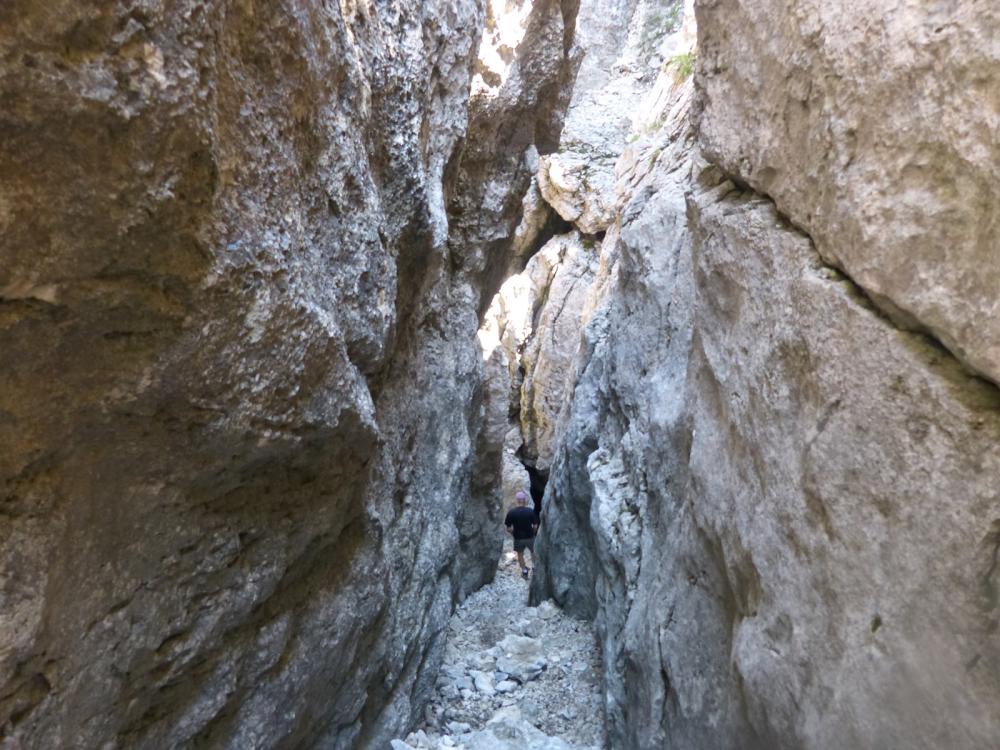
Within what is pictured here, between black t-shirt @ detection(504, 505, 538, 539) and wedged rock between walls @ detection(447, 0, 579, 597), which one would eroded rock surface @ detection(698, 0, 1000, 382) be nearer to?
wedged rock between walls @ detection(447, 0, 579, 597)

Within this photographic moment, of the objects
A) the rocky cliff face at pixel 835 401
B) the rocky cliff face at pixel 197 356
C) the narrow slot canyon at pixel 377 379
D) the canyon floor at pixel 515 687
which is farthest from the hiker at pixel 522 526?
the rocky cliff face at pixel 197 356

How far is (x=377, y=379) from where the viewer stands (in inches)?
186

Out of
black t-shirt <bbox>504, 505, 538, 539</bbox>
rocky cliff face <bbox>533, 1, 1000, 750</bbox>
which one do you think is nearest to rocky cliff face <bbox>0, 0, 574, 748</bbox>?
rocky cliff face <bbox>533, 1, 1000, 750</bbox>

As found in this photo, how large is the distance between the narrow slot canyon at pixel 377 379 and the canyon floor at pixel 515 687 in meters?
0.25

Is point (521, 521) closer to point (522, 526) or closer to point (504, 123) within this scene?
point (522, 526)

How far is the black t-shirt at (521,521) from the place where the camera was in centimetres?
1280

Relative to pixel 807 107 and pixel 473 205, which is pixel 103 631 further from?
pixel 473 205

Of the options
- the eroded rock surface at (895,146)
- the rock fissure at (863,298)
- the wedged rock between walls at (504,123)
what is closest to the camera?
the eroded rock surface at (895,146)

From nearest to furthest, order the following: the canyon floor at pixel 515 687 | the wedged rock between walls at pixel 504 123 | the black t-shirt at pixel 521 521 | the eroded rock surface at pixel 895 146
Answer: the eroded rock surface at pixel 895 146 < the canyon floor at pixel 515 687 < the wedged rock between walls at pixel 504 123 < the black t-shirt at pixel 521 521

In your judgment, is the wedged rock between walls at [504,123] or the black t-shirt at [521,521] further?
the black t-shirt at [521,521]

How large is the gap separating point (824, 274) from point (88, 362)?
264 cm

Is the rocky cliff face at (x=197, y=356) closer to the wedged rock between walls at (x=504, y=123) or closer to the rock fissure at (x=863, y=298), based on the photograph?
the rock fissure at (x=863, y=298)

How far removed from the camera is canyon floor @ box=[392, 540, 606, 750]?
5.76 metres

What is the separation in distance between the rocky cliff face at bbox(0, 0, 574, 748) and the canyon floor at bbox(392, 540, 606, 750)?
1.59m
